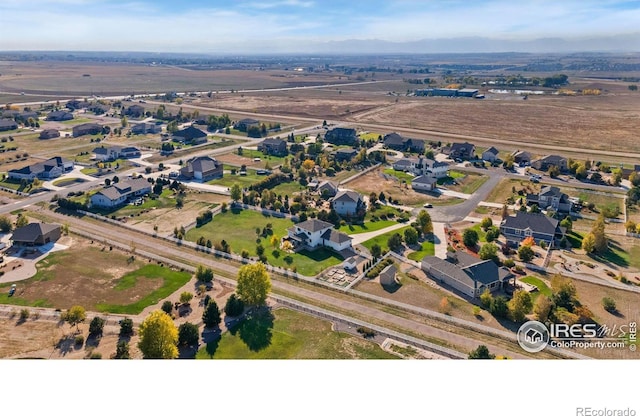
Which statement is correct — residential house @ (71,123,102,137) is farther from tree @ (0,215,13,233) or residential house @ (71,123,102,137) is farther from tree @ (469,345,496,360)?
tree @ (469,345,496,360)

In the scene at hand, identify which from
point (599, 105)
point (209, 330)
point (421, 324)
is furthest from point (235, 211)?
point (599, 105)

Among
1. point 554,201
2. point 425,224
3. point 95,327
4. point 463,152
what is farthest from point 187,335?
point 463,152

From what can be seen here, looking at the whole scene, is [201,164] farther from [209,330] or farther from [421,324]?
[421,324]

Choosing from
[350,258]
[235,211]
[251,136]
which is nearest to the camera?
[350,258]

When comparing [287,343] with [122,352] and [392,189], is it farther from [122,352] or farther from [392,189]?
[392,189]

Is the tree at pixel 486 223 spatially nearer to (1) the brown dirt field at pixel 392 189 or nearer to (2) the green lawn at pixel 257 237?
(1) the brown dirt field at pixel 392 189

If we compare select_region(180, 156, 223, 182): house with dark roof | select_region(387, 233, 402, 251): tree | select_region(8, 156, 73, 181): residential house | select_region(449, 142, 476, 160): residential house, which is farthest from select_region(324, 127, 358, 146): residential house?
select_region(8, 156, 73, 181): residential house

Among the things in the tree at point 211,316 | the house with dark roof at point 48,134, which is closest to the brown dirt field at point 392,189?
the tree at point 211,316
